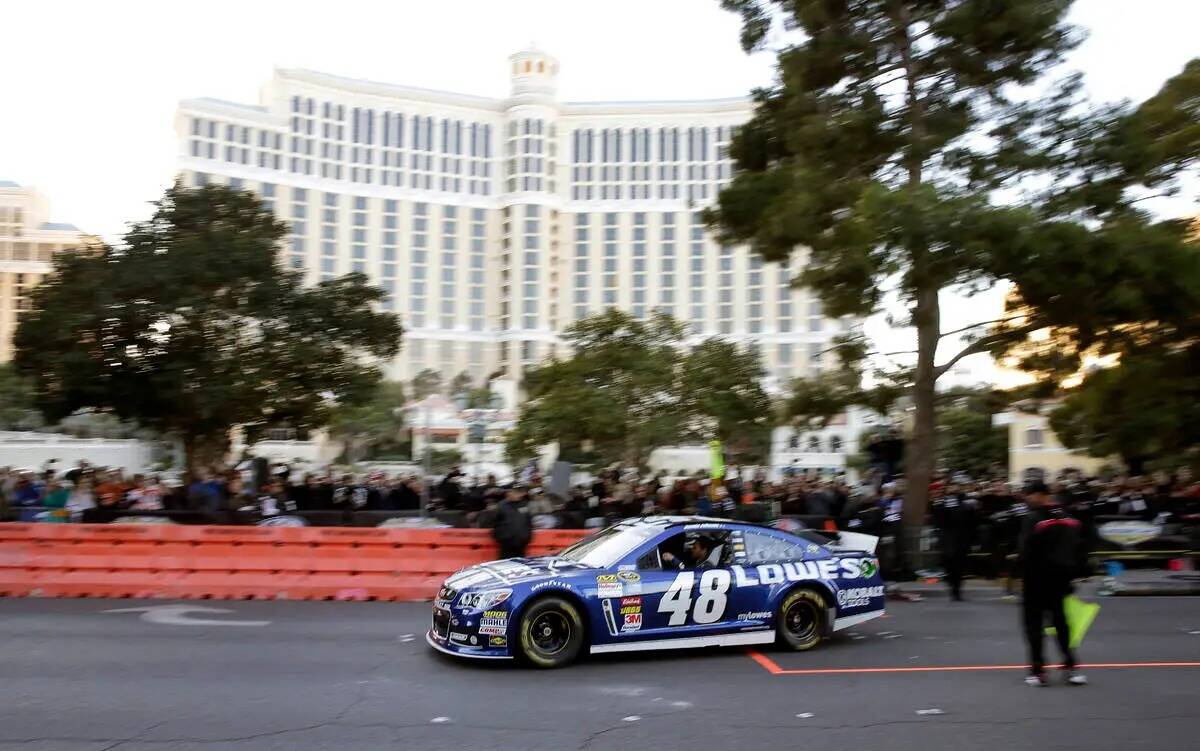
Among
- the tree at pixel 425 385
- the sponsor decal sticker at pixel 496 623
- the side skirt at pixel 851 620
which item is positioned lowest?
the side skirt at pixel 851 620

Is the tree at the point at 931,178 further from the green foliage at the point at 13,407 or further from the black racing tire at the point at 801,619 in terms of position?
the green foliage at the point at 13,407

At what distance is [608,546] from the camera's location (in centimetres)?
1014

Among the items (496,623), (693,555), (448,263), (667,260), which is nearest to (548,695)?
(496,623)

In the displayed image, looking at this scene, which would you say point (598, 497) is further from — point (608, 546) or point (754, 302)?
point (754, 302)

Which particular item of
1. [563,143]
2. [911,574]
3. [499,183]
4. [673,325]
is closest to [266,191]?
[499,183]

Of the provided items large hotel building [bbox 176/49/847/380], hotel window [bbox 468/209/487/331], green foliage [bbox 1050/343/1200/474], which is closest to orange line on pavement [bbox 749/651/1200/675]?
green foliage [bbox 1050/343/1200/474]

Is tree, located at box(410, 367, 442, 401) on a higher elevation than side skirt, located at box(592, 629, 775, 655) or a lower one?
higher

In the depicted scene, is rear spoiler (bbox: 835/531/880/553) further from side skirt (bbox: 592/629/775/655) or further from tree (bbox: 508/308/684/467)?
tree (bbox: 508/308/684/467)

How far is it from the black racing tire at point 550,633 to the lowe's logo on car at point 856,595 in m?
2.77

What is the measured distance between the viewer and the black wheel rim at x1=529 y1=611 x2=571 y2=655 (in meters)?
9.34

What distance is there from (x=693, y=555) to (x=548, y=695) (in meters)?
2.36

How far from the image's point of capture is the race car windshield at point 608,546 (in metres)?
9.83

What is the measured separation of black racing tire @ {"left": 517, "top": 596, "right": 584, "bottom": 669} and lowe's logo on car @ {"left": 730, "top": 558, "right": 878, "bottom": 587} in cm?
166

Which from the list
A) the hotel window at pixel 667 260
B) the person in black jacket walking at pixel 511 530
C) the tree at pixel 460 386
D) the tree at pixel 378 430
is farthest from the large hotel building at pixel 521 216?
the person in black jacket walking at pixel 511 530
